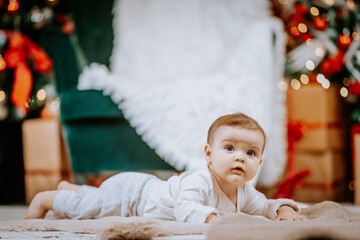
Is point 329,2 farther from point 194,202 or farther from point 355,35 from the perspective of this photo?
point 194,202

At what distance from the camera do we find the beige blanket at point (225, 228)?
1.97 ft

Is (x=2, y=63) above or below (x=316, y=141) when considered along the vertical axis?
above

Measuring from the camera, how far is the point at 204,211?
0.79 meters

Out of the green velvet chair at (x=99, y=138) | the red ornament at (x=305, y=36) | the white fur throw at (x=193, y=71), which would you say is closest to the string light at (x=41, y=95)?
the white fur throw at (x=193, y=71)

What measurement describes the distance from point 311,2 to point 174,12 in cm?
68

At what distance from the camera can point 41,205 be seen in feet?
3.25

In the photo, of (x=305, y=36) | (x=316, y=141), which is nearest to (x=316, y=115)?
(x=316, y=141)

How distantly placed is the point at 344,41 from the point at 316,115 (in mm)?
374

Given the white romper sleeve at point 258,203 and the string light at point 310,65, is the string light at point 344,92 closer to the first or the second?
the string light at point 310,65

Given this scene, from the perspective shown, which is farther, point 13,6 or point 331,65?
point 13,6

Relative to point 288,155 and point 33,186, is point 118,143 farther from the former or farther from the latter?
point 288,155

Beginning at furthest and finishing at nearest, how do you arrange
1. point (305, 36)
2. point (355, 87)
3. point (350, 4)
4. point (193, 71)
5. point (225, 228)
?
point (193, 71)
point (305, 36)
point (350, 4)
point (355, 87)
point (225, 228)

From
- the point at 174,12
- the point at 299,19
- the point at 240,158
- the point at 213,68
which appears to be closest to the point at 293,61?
the point at 299,19

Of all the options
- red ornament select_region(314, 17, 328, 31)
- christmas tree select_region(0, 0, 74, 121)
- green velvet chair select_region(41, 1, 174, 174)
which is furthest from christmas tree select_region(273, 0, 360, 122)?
christmas tree select_region(0, 0, 74, 121)
